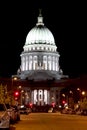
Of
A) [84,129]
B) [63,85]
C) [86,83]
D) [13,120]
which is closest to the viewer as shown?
[84,129]

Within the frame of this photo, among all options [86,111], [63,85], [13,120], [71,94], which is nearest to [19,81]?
[63,85]

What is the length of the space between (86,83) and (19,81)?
62.0 meters

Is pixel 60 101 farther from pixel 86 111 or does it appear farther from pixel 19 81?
pixel 86 111

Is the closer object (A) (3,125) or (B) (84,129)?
(A) (3,125)

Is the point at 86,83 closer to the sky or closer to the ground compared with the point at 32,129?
closer to the sky

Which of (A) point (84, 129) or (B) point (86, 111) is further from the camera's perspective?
(B) point (86, 111)

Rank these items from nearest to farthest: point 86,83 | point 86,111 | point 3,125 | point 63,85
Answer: point 3,125, point 86,111, point 86,83, point 63,85

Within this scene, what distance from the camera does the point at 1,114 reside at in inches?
1067

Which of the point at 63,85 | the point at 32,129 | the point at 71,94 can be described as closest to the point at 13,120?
the point at 32,129

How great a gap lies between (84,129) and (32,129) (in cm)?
337

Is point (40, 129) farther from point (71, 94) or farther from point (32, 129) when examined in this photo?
point (71, 94)

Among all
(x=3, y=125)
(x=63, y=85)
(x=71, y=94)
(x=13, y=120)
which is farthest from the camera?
(x=63, y=85)

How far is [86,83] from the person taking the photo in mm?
Answer: 141000

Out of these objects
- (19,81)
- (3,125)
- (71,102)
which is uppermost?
(19,81)
